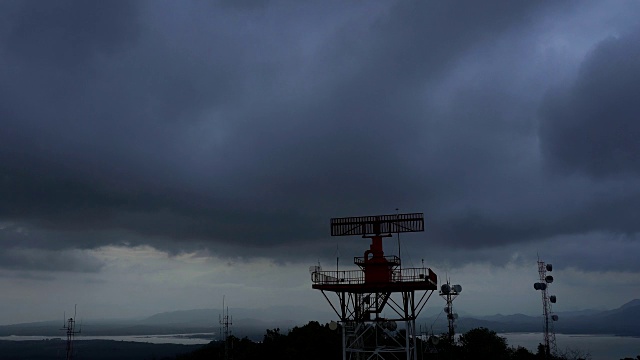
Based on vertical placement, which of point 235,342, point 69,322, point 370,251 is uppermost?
point 370,251

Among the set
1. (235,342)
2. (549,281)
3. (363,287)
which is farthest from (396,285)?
(235,342)

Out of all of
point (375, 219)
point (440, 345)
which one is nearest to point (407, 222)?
point (375, 219)

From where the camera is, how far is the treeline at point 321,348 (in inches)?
3415

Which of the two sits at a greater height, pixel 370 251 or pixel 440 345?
pixel 370 251

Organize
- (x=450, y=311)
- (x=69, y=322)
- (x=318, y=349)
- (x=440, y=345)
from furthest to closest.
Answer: (x=440, y=345) → (x=318, y=349) → (x=450, y=311) → (x=69, y=322)

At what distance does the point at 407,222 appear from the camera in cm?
5206

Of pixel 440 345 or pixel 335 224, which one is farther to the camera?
pixel 440 345

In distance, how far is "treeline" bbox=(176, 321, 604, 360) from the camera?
86.8m

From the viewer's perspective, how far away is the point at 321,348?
8788 centimetres

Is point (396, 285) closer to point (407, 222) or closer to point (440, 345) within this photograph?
point (407, 222)

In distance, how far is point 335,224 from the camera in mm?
53406

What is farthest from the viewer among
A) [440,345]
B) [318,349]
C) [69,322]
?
[440,345]

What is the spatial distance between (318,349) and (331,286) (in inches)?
1578

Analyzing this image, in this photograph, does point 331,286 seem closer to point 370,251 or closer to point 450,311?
point 370,251
